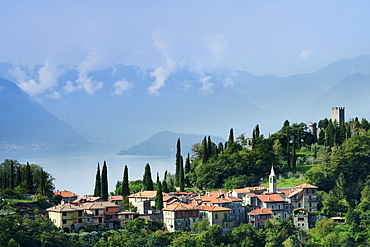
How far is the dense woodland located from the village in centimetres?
98

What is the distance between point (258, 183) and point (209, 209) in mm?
12718

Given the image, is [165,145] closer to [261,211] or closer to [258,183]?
[258,183]

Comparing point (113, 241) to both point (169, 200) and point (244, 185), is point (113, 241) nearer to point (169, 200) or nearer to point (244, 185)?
point (169, 200)

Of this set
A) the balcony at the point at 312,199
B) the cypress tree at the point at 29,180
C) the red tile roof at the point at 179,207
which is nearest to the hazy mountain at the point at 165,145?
the cypress tree at the point at 29,180

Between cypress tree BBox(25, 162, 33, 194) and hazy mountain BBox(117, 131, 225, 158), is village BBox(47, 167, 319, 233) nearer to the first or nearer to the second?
cypress tree BBox(25, 162, 33, 194)

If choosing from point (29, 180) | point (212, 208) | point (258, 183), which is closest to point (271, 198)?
point (212, 208)

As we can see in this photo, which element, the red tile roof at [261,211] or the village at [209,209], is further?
the red tile roof at [261,211]

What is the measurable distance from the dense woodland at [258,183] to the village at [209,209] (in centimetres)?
98

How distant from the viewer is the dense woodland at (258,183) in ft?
134

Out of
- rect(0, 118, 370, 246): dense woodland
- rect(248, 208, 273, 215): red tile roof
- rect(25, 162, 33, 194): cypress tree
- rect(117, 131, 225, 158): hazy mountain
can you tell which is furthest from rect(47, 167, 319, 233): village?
rect(117, 131, 225, 158): hazy mountain

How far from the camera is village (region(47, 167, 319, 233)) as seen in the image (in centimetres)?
4384

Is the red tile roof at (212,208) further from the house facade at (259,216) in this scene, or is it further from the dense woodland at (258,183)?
the house facade at (259,216)

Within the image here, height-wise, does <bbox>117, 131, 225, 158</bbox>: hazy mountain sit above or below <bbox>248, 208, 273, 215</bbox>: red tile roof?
above

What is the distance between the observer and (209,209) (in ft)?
149
